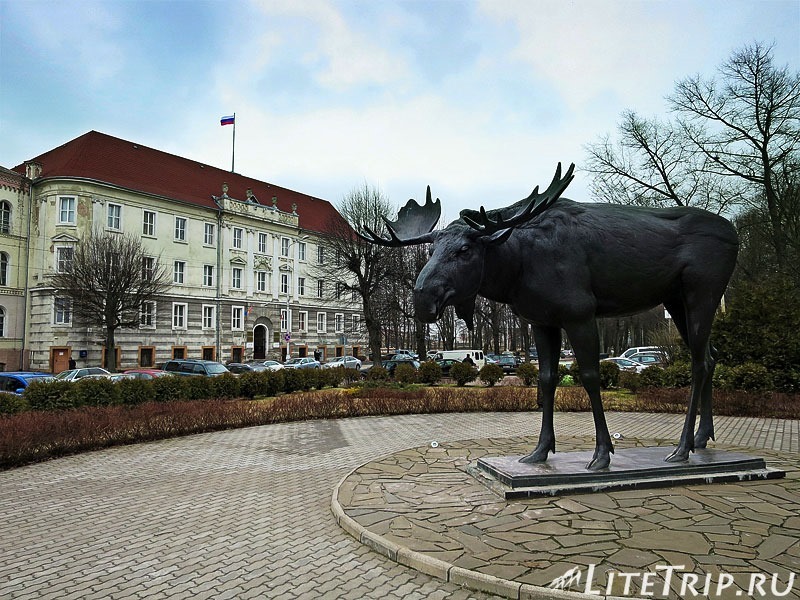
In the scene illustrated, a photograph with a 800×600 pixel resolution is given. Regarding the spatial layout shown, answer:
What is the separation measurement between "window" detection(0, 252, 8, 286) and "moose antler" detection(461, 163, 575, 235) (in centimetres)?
3978

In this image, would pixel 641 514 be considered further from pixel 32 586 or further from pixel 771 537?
pixel 32 586

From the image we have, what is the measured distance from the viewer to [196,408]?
13.1m

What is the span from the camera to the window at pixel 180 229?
137 feet

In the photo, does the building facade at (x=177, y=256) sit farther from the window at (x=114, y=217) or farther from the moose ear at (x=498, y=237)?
the moose ear at (x=498, y=237)

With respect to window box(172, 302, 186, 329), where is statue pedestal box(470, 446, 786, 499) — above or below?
below

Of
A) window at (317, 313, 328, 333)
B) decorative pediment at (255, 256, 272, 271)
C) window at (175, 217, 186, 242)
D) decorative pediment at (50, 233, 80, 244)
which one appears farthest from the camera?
window at (317, 313, 328, 333)

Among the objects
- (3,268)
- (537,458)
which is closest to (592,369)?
(537,458)

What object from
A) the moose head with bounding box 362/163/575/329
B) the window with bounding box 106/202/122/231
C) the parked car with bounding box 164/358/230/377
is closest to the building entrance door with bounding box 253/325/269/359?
the window with bounding box 106/202/122/231

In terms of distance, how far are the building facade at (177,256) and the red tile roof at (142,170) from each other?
118 millimetres

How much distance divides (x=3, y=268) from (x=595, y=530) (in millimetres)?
41863

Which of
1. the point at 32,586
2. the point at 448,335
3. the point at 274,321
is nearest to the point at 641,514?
the point at 32,586

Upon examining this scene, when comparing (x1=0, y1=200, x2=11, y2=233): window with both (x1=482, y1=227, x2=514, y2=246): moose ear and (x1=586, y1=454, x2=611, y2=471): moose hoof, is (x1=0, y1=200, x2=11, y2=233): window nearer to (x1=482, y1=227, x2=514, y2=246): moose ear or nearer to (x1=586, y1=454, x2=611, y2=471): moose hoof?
(x1=482, y1=227, x2=514, y2=246): moose ear

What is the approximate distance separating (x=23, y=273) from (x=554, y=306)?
133 feet

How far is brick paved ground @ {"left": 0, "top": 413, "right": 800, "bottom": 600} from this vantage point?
163 inches
